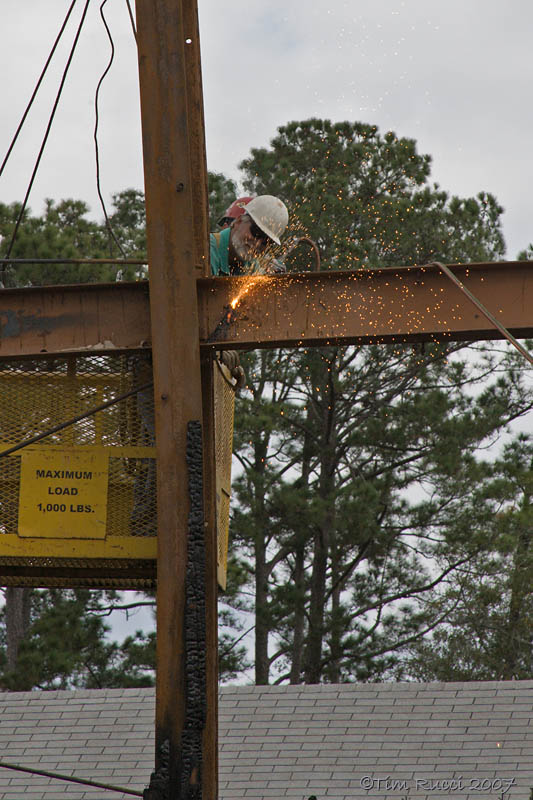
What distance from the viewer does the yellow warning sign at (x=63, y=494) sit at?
6852 millimetres

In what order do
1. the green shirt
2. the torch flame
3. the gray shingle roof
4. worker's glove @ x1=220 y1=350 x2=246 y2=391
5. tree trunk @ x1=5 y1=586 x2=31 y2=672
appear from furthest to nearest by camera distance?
tree trunk @ x1=5 y1=586 x2=31 y2=672, the gray shingle roof, the green shirt, worker's glove @ x1=220 y1=350 x2=246 y2=391, the torch flame

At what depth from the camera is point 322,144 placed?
23.0m

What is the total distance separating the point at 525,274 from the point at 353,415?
16610 millimetres

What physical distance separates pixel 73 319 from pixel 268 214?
1539 mm

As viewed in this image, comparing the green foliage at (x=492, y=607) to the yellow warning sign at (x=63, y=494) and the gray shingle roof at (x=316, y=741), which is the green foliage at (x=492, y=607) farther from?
the yellow warning sign at (x=63, y=494)

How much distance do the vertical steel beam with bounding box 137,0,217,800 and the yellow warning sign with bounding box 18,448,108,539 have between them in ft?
1.79

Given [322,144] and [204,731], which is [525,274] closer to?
[204,731]

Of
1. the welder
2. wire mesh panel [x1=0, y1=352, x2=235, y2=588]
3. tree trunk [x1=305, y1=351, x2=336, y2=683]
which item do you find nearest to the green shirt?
the welder

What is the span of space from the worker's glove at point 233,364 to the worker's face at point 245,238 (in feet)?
2.11

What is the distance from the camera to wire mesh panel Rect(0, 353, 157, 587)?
22.5ft

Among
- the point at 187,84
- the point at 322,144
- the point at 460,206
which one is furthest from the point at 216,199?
the point at 187,84

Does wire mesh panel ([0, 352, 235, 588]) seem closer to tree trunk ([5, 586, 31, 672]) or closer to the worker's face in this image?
the worker's face

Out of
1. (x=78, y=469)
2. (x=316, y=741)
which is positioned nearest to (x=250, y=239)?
(x=78, y=469)

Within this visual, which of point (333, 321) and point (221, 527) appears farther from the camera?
point (221, 527)
